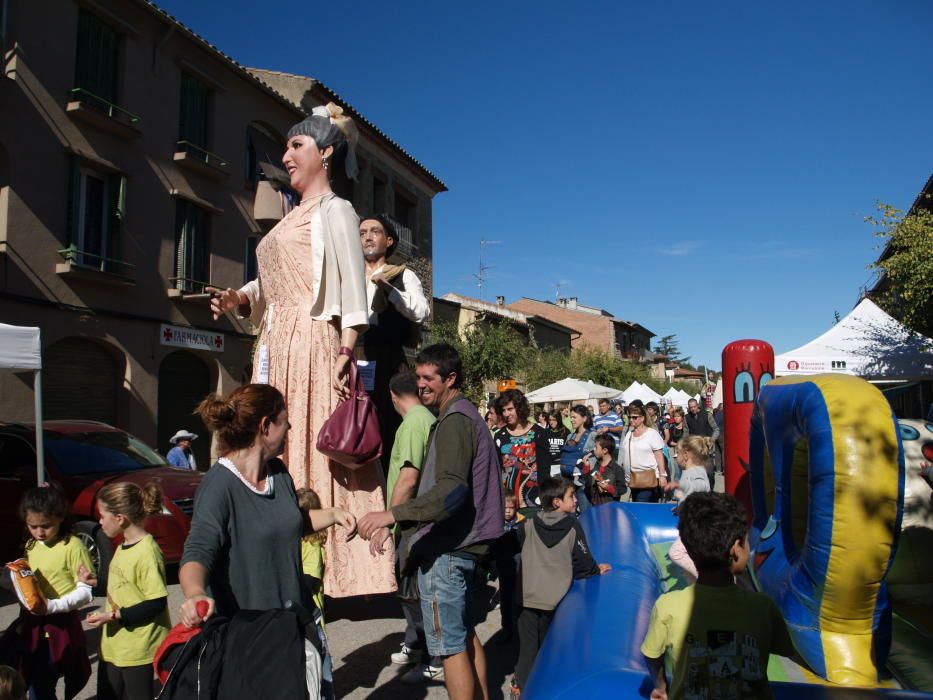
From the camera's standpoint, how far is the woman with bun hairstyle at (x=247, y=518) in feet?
7.43

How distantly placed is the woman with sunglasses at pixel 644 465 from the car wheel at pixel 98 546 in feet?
18.6

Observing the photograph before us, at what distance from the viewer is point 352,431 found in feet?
11.1

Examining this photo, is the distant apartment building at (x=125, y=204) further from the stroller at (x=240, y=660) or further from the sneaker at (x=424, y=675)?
the stroller at (x=240, y=660)

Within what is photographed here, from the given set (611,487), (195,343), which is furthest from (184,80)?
(611,487)

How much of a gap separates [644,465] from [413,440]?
5914mm

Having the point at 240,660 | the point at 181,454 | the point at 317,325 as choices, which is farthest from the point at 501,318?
the point at 240,660

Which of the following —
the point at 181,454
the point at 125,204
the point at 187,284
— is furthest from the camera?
the point at 187,284

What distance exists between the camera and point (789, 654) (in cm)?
248

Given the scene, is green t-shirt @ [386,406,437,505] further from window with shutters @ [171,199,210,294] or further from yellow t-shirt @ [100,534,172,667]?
window with shutters @ [171,199,210,294]

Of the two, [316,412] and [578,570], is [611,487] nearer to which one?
[578,570]

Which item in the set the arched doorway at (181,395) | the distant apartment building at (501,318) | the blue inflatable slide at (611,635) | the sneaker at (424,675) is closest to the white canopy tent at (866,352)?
the blue inflatable slide at (611,635)

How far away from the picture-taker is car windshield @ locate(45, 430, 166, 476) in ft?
25.5

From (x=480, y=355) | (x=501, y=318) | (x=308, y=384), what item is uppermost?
(x=501, y=318)

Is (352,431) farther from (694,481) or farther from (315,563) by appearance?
(694,481)
